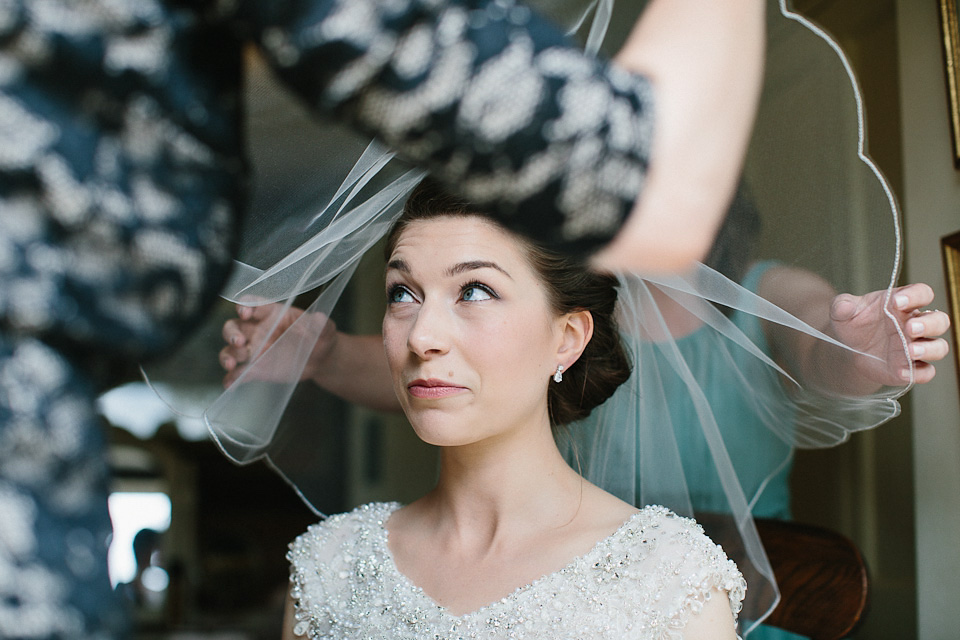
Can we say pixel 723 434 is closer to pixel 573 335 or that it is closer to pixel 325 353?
pixel 573 335

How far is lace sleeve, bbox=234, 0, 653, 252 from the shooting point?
1.77ft

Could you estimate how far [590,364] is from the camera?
5.52ft

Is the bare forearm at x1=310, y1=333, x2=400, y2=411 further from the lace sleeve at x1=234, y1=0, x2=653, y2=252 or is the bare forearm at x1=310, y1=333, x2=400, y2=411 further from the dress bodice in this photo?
the lace sleeve at x1=234, y1=0, x2=653, y2=252

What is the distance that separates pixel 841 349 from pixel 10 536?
3.93 ft

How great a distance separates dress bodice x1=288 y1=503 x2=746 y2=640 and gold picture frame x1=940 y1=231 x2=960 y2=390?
683 mm

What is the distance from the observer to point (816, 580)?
1809mm

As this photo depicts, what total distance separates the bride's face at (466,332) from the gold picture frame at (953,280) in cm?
80

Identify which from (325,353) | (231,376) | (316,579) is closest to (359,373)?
(325,353)

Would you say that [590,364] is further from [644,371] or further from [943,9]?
[943,9]

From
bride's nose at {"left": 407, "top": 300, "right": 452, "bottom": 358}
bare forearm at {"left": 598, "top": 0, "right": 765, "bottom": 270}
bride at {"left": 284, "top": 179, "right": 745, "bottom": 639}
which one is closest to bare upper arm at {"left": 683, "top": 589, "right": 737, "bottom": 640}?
bride at {"left": 284, "top": 179, "right": 745, "bottom": 639}

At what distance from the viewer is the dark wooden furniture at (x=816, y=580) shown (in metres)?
1.73

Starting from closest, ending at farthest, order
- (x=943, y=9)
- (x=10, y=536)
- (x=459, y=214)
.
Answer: (x=10, y=536) → (x=459, y=214) → (x=943, y=9)

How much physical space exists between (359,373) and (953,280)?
1.28 m

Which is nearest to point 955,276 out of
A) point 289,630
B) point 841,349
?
point 841,349
